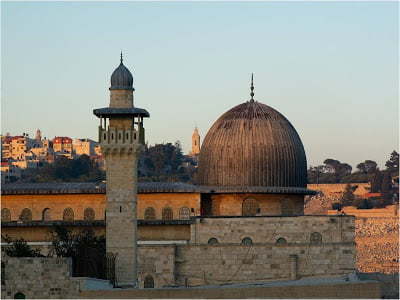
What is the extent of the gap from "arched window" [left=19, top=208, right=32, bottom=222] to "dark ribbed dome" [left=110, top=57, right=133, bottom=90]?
35.2 feet

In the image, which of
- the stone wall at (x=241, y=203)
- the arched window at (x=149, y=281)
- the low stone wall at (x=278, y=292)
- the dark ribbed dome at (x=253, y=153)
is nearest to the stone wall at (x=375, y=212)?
the dark ribbed dome at (x=253, y=153)

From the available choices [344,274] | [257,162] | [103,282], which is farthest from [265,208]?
[103,282]

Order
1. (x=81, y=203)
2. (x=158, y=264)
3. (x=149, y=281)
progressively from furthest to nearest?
(x=81, y=203) → (x=158, y=264) → (x=149, y=281)

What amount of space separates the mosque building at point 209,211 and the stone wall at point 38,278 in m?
8.59

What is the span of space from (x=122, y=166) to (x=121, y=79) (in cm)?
303

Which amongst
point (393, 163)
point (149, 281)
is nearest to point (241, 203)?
point (149, 281)

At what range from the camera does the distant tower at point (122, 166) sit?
50.8 metres

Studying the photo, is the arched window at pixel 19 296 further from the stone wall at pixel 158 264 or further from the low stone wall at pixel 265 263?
the low stone wall at pixel 265 263

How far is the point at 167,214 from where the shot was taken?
5994cm

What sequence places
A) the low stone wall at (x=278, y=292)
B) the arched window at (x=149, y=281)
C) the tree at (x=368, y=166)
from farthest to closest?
the tree at (x=368, y=166)
the arched window at (x=149, y=281)
the low stone wall at (x=278, y=292)

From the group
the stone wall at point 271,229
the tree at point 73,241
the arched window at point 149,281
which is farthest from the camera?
the stone wall at point 271,229

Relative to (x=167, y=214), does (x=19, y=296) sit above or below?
below

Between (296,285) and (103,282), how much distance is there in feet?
22.3

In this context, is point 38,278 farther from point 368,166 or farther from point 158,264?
point 368,166
